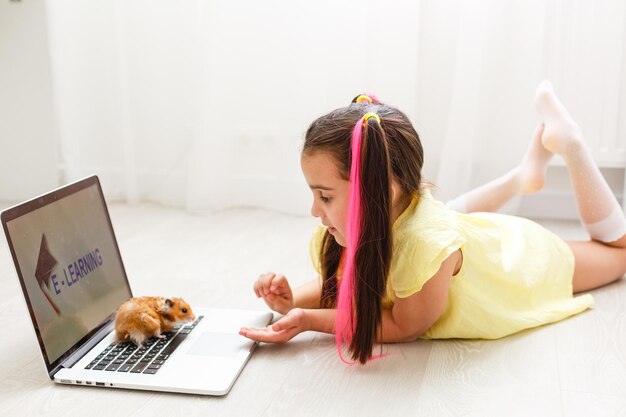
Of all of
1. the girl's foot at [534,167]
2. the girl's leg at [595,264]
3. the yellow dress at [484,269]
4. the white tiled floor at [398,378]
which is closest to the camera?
the white tiled floor at [398,378]

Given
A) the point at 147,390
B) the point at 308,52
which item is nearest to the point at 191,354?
the point at 147,390

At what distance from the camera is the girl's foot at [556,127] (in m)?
1.39

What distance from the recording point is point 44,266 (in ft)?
3.43

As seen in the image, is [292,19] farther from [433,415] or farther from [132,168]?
[433,415]

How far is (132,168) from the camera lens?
6.80 ft

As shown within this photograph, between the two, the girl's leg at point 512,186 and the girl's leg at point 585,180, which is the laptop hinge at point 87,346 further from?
A: the girl's leg at point 585,180

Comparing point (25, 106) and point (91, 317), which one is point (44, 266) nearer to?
point (91, 317)

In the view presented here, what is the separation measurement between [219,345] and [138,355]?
0.12 meters

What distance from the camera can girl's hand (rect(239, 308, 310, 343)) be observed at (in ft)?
3.63

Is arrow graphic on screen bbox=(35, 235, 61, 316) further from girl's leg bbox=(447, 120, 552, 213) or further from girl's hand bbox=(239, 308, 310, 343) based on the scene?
girl's leg bbox=(447, 120, 552, 213)

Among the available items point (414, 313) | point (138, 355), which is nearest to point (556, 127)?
point (414, 313)

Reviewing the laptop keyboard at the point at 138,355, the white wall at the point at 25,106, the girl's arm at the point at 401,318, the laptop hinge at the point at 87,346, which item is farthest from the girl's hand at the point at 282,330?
the white wall at the point at 25,106

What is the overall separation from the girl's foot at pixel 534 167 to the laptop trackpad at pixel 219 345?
0.70 m

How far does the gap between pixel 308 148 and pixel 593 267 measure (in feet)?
2.05
